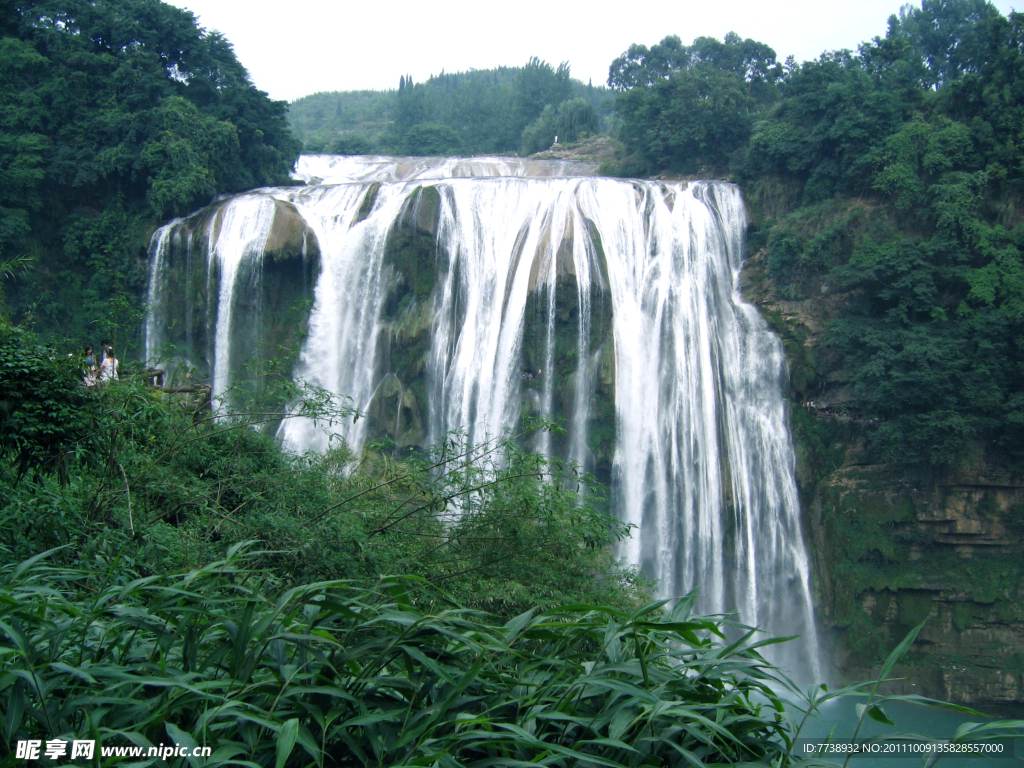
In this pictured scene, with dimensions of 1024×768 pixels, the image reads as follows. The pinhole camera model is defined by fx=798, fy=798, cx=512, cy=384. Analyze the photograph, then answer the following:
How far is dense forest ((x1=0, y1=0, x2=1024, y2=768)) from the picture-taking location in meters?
2.75

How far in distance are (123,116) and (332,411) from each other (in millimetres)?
20546

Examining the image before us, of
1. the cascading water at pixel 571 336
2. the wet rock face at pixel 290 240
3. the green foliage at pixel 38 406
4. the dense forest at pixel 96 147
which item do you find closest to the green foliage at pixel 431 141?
the dense forest at pixel 96 147

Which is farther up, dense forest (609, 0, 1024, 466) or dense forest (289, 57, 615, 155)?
dense forest (289, 57, 615, 155)

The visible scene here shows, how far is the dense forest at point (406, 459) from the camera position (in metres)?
2.75

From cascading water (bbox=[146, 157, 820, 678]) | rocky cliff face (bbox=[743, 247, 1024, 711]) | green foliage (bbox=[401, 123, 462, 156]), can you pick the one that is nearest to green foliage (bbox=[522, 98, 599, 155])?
green foliage (bbox=[401, 123, 462, 156])

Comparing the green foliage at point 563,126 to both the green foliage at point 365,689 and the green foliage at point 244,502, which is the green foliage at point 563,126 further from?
the green foliage at point 365,689

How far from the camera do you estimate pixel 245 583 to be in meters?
4.37

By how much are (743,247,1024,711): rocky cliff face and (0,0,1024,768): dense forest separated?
0.58 m

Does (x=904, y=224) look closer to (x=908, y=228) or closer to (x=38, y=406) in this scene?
(x=908, y=228)

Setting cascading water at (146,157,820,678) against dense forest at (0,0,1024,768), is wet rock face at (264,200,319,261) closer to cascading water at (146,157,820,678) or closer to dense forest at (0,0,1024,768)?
cascading water at (146,157,820,678)

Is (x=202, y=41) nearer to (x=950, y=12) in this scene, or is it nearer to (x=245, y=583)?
(x=245, y=583)

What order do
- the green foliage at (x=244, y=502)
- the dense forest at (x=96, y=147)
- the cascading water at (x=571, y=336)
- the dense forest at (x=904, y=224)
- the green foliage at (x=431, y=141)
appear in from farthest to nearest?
the green foliage at (x=431, y=141) → the dense forest at (x=96, y=147) → the cascading water at (x=571, y=336) → the dense forest at (x=904, y=224) → the green foliage at (x=244, y=502)

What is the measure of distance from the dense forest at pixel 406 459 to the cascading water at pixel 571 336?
1.49 meters

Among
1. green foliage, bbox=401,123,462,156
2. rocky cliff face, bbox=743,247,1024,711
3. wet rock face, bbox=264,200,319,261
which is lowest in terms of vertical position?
rocky cliff face, bbox=743,247,1024,711
